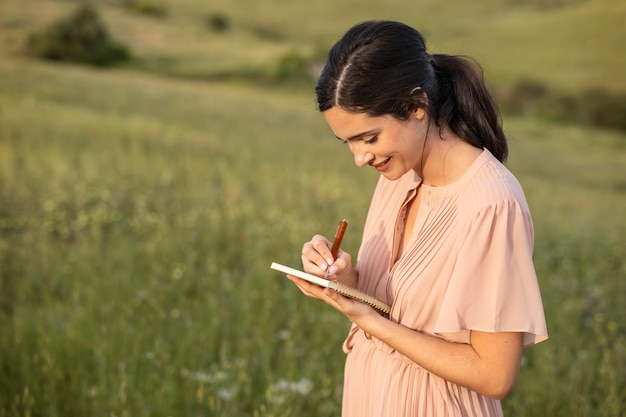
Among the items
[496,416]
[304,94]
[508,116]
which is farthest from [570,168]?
[496,416]

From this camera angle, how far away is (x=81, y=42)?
20344 mm

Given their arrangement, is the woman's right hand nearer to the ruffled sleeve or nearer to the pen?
the pen

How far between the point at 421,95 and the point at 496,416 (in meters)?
0.88

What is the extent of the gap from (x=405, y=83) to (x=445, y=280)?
0.51 metres

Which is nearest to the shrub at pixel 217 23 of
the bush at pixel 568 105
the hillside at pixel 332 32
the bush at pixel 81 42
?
the hillside at pixel 332 32

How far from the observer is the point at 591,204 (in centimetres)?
1032

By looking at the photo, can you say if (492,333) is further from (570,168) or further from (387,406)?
(570,168)

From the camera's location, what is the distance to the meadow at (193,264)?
9.87 ft

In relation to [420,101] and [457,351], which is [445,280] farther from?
[420,101]

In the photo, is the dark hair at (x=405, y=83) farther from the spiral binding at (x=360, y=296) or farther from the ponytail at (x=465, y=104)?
the spiral binding at (x=360, y=296)

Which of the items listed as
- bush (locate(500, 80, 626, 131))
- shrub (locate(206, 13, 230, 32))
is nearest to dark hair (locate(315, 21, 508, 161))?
bush (locate(500, 80, 626, 131))

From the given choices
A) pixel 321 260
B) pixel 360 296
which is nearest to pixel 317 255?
pixel 321 260

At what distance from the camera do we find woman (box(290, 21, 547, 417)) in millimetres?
1653

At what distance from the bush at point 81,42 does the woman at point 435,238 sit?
16963 mm
